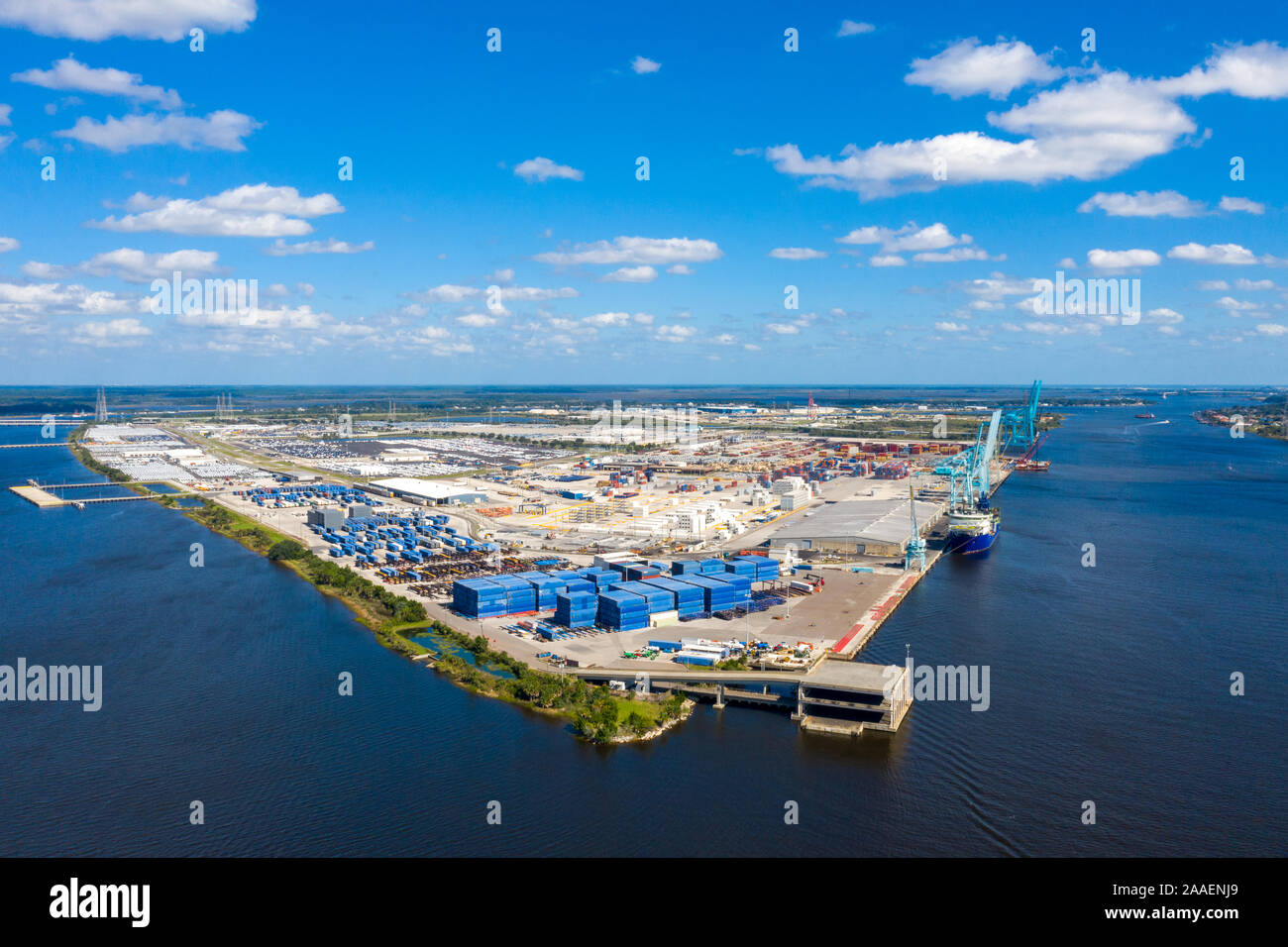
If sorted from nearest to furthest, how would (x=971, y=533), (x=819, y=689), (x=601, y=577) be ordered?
(x=819, y=689) → (x=601, y=577) → (x=971, y=533)

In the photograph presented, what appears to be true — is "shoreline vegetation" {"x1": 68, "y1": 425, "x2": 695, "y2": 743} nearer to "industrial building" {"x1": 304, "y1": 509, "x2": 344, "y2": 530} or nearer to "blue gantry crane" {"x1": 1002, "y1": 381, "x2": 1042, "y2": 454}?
"industrial building" {"x1": 304, "y1": 509, "x2": 344, "y2": 530}

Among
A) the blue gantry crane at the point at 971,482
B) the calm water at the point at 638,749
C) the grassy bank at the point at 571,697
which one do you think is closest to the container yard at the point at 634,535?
the blue gantry crane at the point at 971,482

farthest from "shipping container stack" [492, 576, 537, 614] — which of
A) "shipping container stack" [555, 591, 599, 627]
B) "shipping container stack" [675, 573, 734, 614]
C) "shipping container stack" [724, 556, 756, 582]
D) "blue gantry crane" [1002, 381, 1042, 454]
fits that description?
"blue gantry crane" [1002, 381, 1042, 454]

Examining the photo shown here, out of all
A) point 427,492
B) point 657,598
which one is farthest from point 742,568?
point 427,492

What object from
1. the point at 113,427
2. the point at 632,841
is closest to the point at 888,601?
the point at 632,841

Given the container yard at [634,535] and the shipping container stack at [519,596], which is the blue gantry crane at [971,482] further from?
the shipping container stack at [519,596]

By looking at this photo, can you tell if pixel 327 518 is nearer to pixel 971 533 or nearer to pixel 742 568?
pixel 742 568

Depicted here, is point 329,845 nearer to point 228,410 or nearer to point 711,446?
point 711,446

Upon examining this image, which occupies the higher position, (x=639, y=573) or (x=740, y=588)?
(x=639, y=573)
